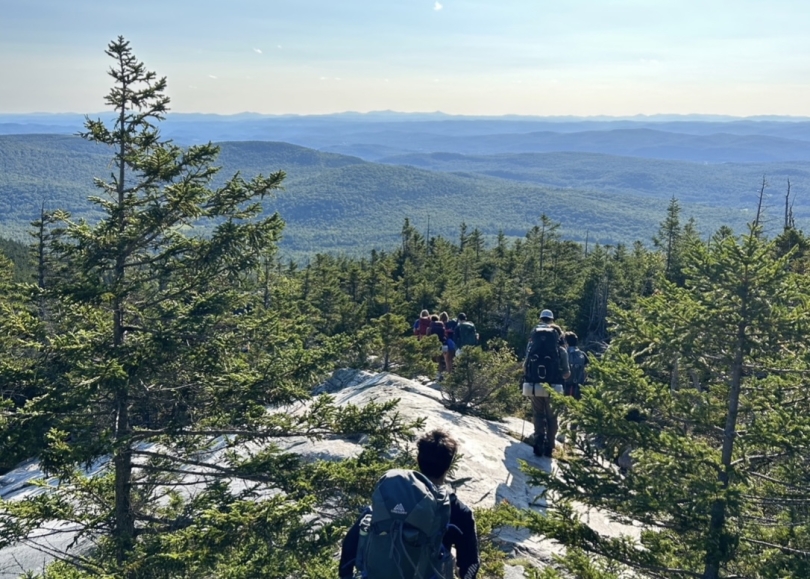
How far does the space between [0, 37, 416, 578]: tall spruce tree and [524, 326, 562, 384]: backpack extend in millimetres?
3481

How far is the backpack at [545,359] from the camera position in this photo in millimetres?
9484

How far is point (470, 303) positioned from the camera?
2336cm

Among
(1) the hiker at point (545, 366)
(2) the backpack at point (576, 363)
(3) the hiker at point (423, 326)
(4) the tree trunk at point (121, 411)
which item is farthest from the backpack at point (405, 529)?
(3) the hiker at point (423, 326)

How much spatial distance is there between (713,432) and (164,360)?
555 cm

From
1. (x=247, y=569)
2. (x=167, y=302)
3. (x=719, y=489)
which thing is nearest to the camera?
(x=719, y=489)

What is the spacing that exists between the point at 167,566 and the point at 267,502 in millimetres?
1014

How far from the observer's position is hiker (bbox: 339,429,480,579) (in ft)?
11.2

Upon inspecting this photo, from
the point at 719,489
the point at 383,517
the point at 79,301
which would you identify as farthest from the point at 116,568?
the point at 719,489

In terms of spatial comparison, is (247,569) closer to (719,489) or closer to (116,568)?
(116,568)

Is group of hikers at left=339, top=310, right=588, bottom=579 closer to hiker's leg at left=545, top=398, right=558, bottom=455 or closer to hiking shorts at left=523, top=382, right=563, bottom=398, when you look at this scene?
hiking shorts at left=523, top=382, right=563, bottom=398

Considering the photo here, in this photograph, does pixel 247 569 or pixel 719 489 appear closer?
pixel 719 489

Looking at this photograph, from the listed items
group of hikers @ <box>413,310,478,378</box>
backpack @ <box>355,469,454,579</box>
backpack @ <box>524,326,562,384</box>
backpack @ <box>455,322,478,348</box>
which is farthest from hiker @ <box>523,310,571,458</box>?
backpack @ <box>355,469,454,579</box>

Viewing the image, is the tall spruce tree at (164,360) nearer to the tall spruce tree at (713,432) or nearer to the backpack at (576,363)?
the tall spruce tree at (713,432)

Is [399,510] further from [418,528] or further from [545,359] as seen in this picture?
[545,359]
